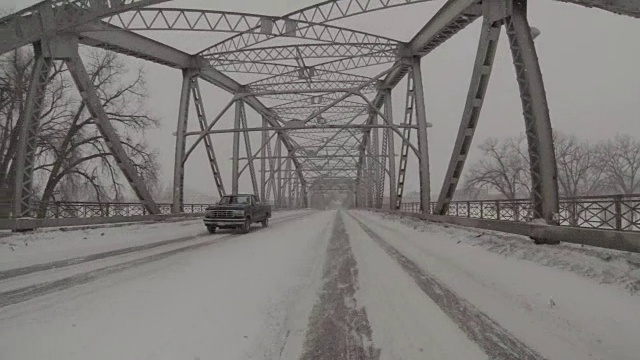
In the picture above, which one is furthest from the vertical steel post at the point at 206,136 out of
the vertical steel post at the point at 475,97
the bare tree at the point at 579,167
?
the bare tree at the point at 579,167

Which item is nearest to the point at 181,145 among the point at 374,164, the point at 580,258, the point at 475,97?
the point at 475,97

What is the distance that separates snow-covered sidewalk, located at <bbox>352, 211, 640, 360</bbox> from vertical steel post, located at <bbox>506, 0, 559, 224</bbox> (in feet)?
4.00

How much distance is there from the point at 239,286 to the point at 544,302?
170 inches

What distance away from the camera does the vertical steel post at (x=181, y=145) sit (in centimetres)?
2966

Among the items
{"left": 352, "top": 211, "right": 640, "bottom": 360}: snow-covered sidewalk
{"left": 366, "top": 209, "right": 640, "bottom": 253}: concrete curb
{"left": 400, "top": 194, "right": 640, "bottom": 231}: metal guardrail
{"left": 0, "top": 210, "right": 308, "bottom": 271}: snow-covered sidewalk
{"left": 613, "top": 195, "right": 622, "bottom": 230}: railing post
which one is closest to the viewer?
{"left": 352, "top": 211, "right": 640, "bottom": 360}: snow-covered sidewalk

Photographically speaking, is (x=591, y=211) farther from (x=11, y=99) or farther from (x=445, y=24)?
(x=11, y=99)

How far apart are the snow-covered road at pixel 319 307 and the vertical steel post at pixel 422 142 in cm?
1612

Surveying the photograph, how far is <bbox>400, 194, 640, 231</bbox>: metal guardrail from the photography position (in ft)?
43.5

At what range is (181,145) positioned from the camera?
29.7 m

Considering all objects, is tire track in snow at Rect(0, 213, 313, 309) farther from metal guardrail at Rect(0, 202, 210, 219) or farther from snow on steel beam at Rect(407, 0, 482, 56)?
snow on steel beam at Rect(407, 0, 482, 56)

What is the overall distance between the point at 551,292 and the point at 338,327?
3.61 m

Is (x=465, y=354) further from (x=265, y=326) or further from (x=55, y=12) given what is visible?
(x=55, y=12)

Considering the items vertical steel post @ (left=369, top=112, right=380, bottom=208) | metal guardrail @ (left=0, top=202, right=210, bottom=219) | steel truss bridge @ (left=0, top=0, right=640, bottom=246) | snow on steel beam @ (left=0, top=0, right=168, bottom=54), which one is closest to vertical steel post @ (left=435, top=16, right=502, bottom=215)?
steel truss bridge @ (left=0, top=0, right=640, bottom=246)

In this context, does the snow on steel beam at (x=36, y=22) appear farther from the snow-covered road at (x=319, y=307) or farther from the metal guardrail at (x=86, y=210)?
the snow-covered road at (x=319, y=307)
